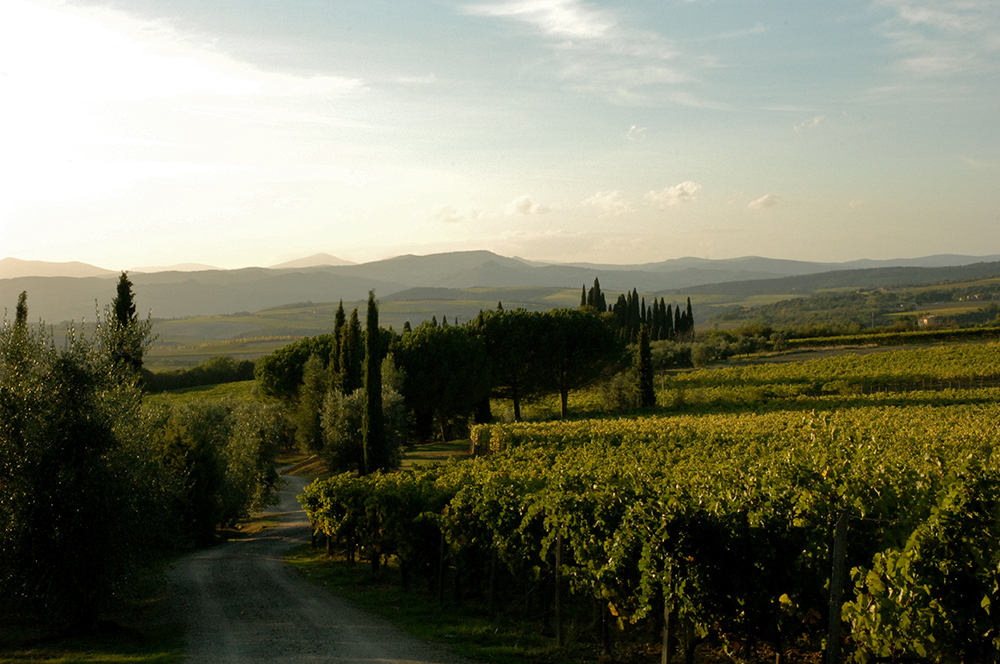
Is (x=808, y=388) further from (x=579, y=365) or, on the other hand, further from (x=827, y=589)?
(x=827, y=589)

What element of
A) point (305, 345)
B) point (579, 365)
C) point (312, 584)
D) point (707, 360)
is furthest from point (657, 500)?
point (707, 360)

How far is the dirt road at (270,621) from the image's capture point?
40.7 feet

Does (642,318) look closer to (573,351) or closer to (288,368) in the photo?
(573,351)

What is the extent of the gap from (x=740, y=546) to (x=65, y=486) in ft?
39.6

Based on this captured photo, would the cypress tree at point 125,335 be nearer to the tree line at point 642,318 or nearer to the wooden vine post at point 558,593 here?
the wooden vine post at point 558,593

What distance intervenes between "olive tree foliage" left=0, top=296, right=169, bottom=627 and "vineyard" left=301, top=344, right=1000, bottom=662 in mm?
6157

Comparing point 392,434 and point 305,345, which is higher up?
point 305,345

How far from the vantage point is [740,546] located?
30.3 ft

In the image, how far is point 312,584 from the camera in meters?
19.3

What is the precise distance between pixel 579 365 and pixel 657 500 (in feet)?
170

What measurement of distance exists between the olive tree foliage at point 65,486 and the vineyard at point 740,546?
616 centimetres

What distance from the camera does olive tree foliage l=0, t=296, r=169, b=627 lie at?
13234 mm

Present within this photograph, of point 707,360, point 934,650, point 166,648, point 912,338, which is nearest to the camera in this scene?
point 934,650

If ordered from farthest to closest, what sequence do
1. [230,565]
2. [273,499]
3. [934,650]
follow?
[273,499] < [230,565] < [934,650]
